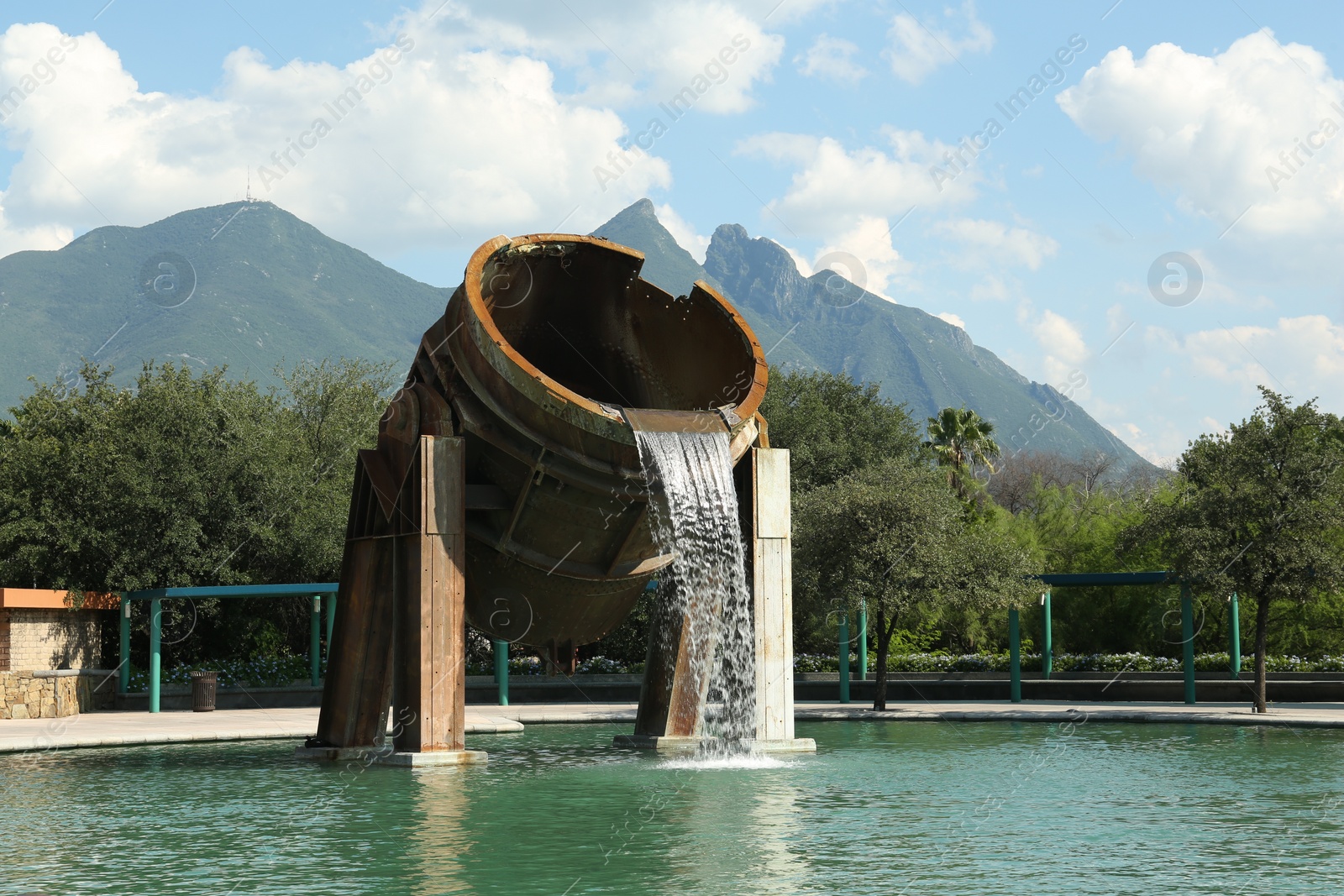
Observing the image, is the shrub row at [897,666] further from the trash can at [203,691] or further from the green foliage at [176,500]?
the green foliage at [176,500]

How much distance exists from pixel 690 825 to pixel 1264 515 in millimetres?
17135

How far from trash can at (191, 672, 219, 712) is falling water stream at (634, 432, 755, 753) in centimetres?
1553

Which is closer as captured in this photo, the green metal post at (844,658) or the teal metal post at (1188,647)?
the teal metal post at (1188,647)

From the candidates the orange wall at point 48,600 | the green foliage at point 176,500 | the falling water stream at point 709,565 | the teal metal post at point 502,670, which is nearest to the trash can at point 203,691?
the green foliage at point 176,500

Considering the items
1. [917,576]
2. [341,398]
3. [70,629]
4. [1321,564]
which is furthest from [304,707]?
[1321,564]

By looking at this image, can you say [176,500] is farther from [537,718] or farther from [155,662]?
[537,718]

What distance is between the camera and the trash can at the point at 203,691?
1133 inches

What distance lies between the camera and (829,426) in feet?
137

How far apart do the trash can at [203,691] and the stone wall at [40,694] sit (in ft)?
7.25

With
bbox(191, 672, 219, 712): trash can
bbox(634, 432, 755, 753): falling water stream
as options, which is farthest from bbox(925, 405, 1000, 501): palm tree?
bbox(634, 432, 755, 753): falling water stream

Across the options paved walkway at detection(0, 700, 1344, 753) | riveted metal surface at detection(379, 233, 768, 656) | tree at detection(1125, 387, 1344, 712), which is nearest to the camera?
riveted metal surface at detection(379, 233, 768, 656)

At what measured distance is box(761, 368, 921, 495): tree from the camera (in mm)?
40438

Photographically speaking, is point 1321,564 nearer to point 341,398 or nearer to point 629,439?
point 629,439

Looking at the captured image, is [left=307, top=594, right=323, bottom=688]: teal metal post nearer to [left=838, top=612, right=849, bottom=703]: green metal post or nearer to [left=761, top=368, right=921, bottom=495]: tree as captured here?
[left=838, top=612, right=849, bottom=703]: green metal post
